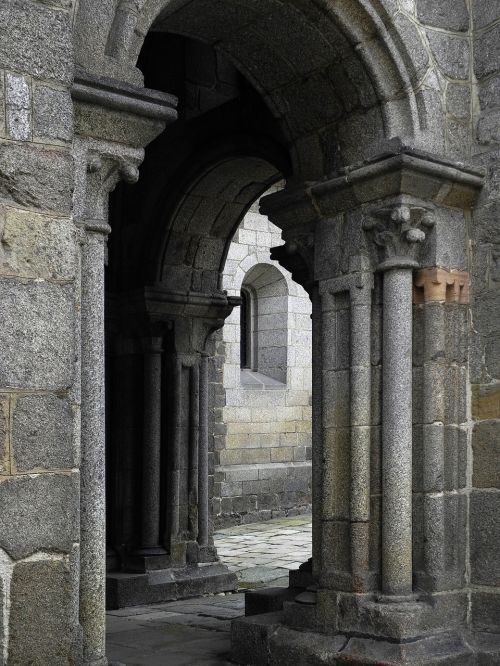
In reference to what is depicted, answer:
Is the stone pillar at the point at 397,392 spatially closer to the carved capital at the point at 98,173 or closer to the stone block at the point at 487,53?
the stone block at the point at 487,53

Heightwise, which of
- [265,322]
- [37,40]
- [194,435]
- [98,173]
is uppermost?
[37,40]

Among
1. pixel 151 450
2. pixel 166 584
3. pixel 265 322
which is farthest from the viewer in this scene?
pixel 265 322

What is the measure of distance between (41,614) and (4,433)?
562 mm

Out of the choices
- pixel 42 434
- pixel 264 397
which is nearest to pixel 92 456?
pixel 42 434

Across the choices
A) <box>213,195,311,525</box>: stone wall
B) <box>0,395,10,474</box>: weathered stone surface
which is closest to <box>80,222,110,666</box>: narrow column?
<box>0,395,10,474</box>: weathered stone surface

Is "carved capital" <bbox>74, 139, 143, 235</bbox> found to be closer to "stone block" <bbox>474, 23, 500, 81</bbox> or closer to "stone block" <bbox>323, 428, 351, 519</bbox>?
"stone block" <bbox>323, 428, 351, 519</bbox>

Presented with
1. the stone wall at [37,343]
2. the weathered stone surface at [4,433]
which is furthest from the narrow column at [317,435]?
the weathered stone surface at [4,433]

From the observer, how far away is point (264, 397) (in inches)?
478

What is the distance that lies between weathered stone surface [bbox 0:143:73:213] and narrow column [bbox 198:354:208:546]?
4.44 meters

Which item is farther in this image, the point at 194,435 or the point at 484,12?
the point at 194,435

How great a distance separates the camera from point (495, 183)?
4.55 meters

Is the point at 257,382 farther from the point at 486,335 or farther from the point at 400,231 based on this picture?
the point at 400,231

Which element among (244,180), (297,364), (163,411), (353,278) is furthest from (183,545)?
(297,364)

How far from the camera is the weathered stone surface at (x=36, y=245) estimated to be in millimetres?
2895
